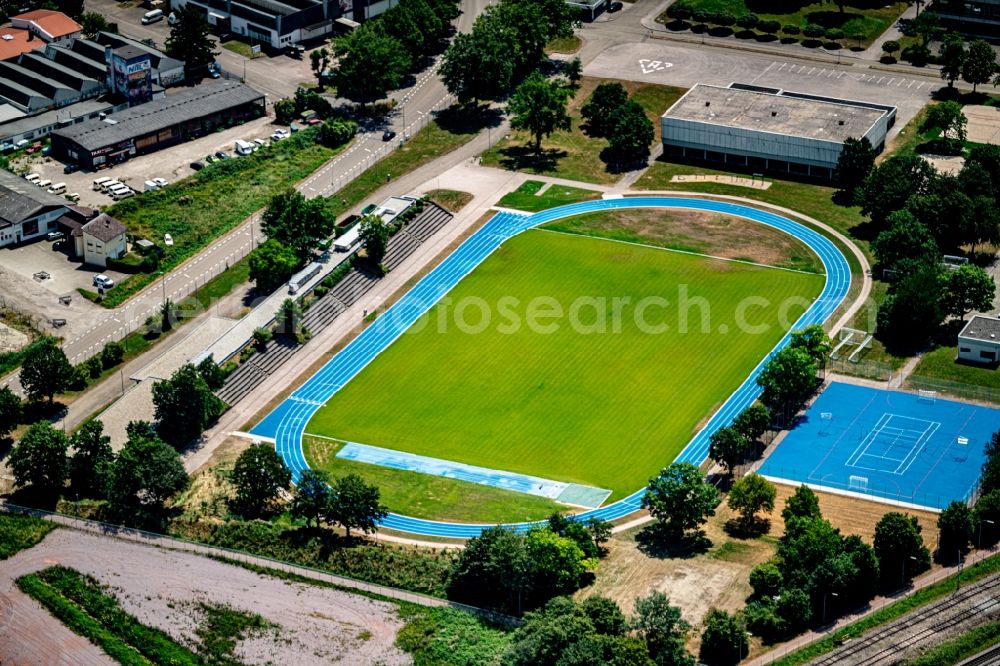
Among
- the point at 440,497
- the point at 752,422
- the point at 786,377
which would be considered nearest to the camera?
the point at 440,497

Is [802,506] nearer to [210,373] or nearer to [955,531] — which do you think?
[955,531]

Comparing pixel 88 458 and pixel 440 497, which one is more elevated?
pixel 440 497

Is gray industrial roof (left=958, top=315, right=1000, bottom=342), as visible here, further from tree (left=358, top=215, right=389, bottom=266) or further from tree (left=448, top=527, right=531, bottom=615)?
tree (left=358, top=215, right=389, bottom=266)

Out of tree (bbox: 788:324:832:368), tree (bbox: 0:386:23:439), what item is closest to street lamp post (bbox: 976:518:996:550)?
tree (bbox: 788:324:832:368)

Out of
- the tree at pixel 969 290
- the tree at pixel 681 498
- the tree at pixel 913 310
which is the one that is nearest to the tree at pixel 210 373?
the tree at pixel 681 498

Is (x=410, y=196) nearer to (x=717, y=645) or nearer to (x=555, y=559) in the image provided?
(x=555, y=559)

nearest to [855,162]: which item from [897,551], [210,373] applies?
[897,551]
